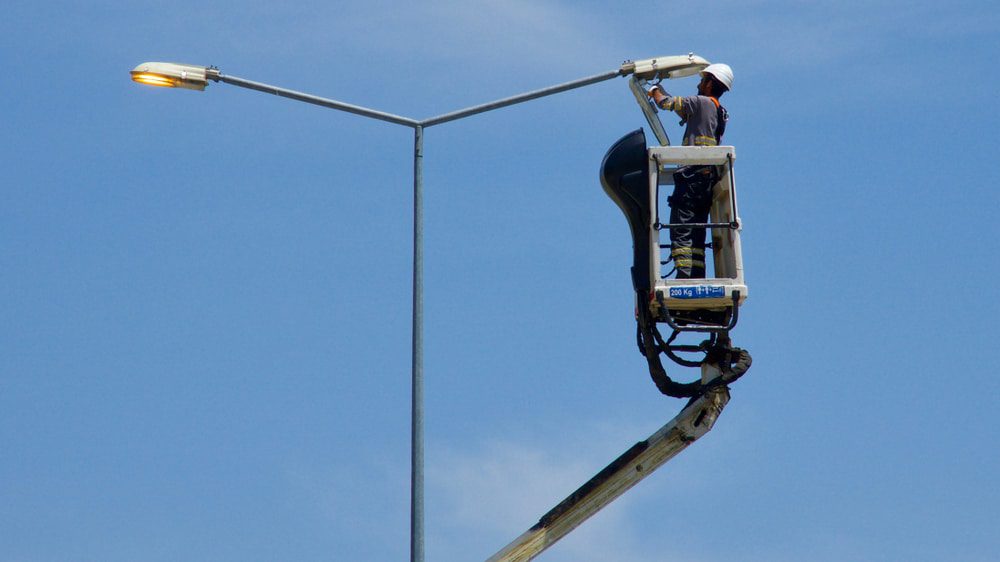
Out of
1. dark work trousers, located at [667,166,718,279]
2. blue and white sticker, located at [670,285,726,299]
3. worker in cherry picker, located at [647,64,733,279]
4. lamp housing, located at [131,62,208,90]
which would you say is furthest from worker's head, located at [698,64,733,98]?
lamp housing, located at [131,62,208,90]

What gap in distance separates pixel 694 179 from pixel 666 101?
38.5 inches

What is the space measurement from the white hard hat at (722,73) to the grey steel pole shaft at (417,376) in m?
2.82

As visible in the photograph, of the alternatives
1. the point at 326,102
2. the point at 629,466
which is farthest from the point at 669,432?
the point at 326,102

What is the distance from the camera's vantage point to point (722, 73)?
18.1m

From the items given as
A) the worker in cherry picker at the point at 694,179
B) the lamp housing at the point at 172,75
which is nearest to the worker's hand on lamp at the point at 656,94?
the worker in cherry picker at the point at 694,179

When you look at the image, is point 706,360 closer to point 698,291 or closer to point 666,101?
point 698,291

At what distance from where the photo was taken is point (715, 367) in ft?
55.1

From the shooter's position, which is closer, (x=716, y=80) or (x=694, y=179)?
(x=694, y=179)

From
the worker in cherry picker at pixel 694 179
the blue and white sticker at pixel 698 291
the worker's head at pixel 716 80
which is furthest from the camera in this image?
the worker's head at pixel 716 80

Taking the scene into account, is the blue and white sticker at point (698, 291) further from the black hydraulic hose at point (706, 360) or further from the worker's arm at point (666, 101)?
the worker's arm at point (666, 101)

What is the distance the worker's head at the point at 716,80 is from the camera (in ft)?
59.3

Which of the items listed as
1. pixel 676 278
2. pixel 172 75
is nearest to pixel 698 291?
pixel 676 278

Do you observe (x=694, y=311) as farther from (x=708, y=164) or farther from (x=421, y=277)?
(x=421, y=277)

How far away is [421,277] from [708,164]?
113 inches
